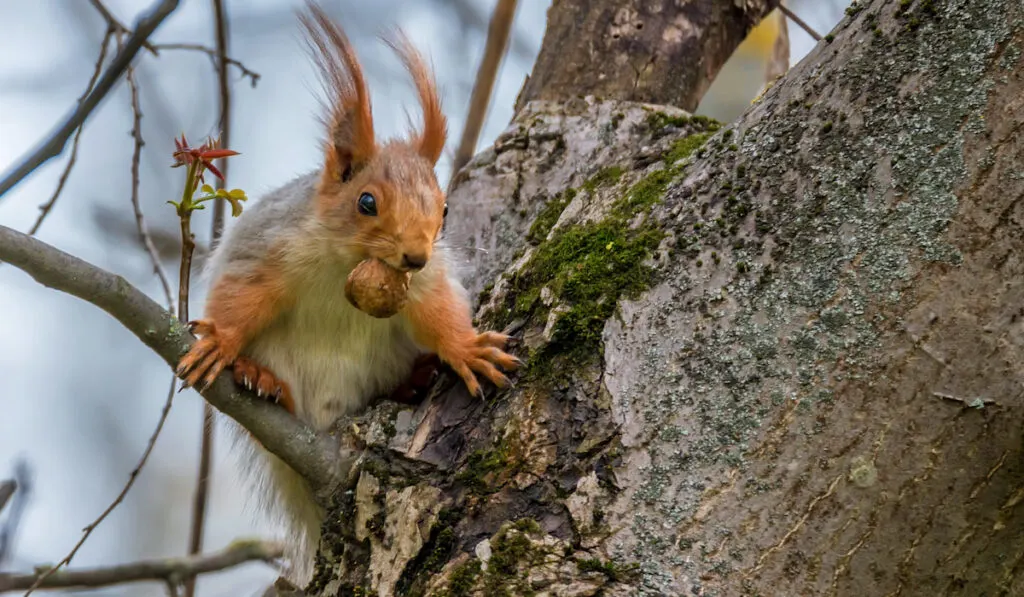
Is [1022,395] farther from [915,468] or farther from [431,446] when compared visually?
[431,446]

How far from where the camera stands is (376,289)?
1.97 m

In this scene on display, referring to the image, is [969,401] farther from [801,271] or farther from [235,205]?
[235,205]

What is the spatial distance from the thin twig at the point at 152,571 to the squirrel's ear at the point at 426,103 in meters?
1.43

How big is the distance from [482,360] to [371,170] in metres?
0.68

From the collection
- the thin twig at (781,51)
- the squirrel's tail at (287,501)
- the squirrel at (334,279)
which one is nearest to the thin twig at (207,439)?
the squirrel's tail at (287,501)

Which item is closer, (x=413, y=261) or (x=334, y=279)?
(x=413, y=261)

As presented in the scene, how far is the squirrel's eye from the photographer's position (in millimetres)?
2107

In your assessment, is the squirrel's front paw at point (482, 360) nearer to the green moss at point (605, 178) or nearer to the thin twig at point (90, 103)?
the green moss at point (605, 178)

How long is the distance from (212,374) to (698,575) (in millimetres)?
1050

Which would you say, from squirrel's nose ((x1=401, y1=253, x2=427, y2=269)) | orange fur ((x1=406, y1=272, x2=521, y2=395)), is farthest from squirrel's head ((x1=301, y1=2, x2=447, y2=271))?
orange fur ((x1=406, y1=272, x2=521, y2=395))

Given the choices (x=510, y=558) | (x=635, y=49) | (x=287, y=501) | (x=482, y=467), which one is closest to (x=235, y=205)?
(x=482, y=467)

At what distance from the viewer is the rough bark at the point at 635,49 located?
9.01 ft

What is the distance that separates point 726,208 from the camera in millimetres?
1606

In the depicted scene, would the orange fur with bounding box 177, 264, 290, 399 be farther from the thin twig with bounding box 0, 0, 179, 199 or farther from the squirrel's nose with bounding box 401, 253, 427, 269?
the thin twig with bounding box 0, 0, 179, 199
